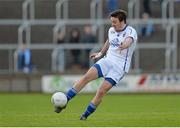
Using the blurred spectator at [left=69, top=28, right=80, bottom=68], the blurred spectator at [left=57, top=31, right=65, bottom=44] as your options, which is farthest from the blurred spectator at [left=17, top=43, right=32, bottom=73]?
the blurred spectator at [left=69, top=28, right=80, bottom=68]

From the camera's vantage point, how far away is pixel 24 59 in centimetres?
3434

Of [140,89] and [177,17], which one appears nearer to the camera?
[140,89]

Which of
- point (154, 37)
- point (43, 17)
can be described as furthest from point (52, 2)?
point (154, 37)

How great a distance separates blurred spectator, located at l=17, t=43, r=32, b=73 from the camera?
34.0 m

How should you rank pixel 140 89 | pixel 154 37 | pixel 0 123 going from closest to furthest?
pixel 0 123, pixel 140 89, pixel 154 37

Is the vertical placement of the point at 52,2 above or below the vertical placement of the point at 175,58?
above

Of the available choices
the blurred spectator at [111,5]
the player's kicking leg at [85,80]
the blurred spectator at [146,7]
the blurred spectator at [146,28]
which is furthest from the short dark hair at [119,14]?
the blurred spectator at [111,5]

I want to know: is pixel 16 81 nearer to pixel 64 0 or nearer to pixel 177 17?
pixel 64 0

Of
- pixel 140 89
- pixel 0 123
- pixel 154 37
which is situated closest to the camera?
pixel 0 123

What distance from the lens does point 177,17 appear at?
1449 inches

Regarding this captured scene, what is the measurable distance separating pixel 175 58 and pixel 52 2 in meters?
7.58

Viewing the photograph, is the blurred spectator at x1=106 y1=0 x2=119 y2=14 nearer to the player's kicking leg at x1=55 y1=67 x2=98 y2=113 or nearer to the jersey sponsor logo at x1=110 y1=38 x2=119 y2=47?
the jersey sponsor logo at x1=110 y1=38 x2=119 y2=47

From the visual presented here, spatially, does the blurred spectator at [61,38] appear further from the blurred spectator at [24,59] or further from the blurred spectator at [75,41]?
the blurred spectator at [24,59]

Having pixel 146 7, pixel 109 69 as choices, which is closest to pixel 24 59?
pixel 146 7
